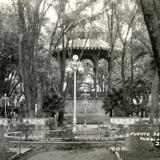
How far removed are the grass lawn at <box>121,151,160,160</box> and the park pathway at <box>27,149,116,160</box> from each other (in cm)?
77

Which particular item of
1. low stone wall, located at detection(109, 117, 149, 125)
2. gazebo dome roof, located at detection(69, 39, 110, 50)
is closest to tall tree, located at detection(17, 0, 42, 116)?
low stone wall, located at detection(109, 117, 149, 125)

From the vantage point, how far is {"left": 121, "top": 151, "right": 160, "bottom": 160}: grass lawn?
47.2ft

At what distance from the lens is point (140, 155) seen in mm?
15219

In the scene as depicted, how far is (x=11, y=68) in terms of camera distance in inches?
1784

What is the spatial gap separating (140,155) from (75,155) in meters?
3.07

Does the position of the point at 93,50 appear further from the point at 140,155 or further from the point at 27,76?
the point at 140,155

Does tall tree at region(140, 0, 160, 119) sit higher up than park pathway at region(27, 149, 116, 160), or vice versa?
tall tree at region(140, 0, 160, 119)

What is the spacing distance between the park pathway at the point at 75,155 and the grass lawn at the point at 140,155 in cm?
77

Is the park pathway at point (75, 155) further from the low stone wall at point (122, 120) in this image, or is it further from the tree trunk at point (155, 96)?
the low stone wall at point (122, 120)

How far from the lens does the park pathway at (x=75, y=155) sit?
1631cm

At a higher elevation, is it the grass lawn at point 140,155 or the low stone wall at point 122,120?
the low stone wall at point 122,120

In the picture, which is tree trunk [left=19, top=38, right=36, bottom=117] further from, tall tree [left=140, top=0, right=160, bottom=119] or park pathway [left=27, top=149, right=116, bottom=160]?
tall tree [left=140, top=0, right=160, bottom=119]

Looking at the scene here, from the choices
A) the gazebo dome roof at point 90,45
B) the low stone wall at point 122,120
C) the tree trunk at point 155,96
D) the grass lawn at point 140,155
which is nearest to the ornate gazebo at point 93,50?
the gazebo dome roof at point 90,45

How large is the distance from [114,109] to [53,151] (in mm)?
14693
